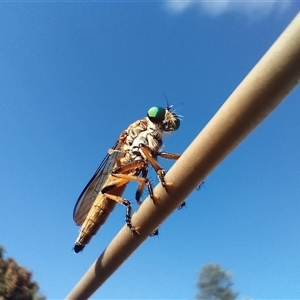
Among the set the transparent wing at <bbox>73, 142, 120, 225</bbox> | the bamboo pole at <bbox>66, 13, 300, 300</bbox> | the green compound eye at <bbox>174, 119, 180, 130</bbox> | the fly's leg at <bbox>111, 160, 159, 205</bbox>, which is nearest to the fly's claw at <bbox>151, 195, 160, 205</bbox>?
the bamboo pole at <bbox>66, 13, 300, 300</bbox>

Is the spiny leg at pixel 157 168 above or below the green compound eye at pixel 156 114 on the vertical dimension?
below

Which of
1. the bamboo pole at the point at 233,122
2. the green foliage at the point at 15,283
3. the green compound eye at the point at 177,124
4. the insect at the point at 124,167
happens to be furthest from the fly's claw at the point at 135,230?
the green foliage at the point at 15,283

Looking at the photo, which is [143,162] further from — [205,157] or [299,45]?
[299,45]

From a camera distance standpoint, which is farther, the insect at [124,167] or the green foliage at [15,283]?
the green foliage at [15,283]

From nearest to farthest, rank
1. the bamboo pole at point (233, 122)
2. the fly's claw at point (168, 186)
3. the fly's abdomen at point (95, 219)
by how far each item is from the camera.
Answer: the bamboo pole at point (233, 122) → the fly's claw at point (168, 186) → the fly's abdomen at point (95, 219)

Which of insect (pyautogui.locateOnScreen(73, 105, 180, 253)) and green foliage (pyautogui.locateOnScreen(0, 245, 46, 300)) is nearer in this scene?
insect (pyautogui.locateOnScreen(73, 105, 180, 253))

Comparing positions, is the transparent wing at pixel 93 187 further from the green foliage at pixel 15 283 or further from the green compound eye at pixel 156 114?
the green foliage at pixel 15 283

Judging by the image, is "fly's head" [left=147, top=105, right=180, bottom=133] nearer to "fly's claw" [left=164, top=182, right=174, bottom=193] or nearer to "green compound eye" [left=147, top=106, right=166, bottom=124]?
"green compound eye" [left=147, top=106, right=166, bottom=124]

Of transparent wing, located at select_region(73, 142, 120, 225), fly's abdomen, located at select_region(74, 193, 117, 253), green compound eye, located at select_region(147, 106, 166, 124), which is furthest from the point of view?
transparent wing, located at select_region(73, 142, 120, 225)
